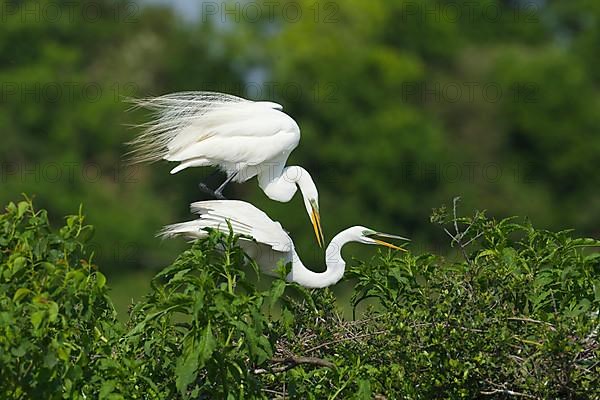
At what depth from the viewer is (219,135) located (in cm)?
724

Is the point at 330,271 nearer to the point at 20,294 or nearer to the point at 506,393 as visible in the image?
the point at 506,393

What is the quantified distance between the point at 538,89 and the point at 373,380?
2540cm

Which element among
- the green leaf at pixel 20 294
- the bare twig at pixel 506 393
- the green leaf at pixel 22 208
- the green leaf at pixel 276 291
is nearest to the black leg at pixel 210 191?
the green leaf at pixel 276 291

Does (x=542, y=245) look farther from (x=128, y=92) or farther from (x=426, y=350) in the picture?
(x=128, y=92)

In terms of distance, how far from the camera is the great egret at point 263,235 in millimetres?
6422

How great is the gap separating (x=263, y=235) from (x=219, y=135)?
2.99 feet

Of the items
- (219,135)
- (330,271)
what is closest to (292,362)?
(330,271)

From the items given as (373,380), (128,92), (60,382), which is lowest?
(128,92)

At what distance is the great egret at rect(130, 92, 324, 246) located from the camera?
23.7 feet

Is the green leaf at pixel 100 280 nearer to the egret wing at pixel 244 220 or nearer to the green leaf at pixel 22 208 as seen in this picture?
the green leaf at pixel 22 208

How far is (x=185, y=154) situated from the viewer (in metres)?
7.21

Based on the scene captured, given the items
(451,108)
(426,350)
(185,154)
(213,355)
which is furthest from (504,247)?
(451,108)

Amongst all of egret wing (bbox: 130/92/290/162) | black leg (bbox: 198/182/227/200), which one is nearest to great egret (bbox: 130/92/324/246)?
egret wing (bbox: 130/92/290/162)

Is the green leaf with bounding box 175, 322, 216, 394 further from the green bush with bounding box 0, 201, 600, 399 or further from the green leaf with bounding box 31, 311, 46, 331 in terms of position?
the green leaf with bounding box 31, 311, 46, 331
